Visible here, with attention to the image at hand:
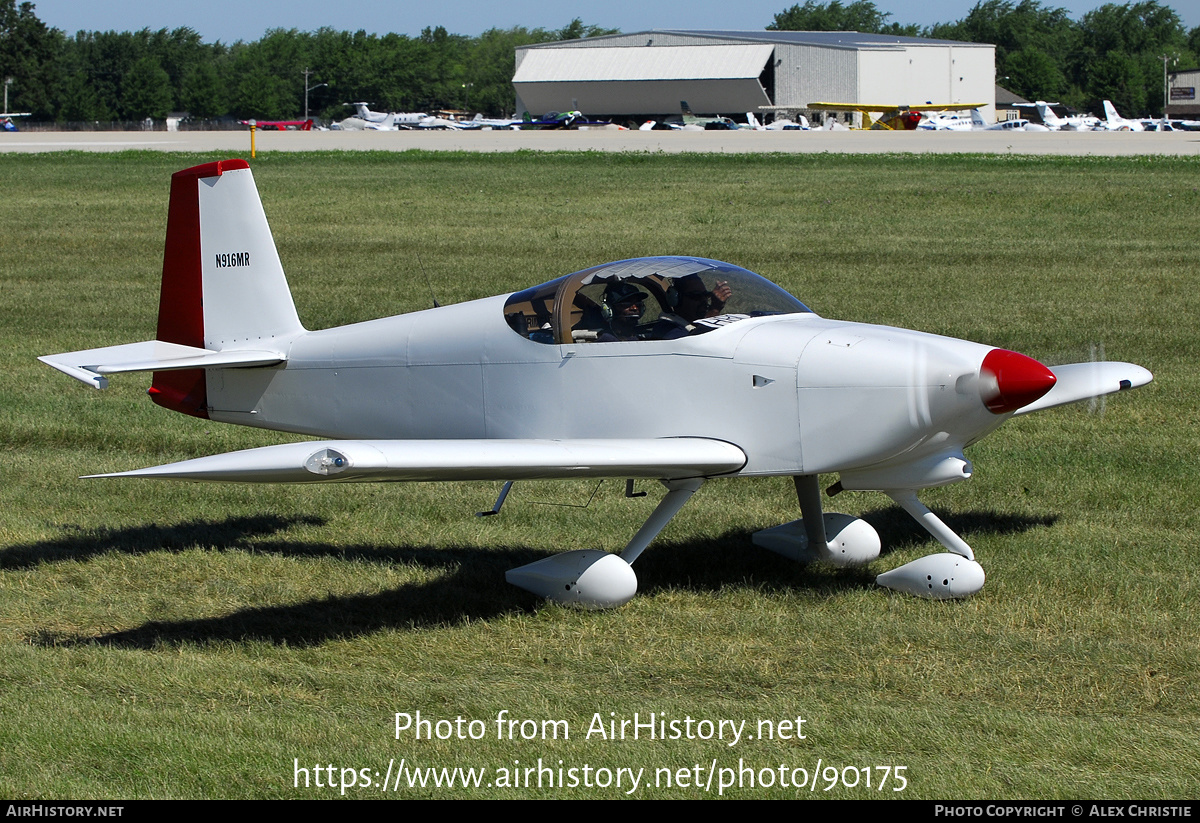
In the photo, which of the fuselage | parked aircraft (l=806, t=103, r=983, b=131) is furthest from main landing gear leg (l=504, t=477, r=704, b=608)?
parked aircraft (l=806, t=103, r=983, b=131)

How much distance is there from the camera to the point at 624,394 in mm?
6652

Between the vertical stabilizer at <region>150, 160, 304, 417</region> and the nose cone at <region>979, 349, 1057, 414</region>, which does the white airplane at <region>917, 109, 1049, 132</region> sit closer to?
the vertical stabilizer at <region>150, 160, 304, 417</region>

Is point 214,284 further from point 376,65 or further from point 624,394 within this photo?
point 376,65

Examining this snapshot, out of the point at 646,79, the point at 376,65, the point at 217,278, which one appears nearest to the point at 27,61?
the point at 376,65

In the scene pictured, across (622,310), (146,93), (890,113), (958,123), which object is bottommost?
(622,310)

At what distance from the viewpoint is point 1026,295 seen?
1628 cm

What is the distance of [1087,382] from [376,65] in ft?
516

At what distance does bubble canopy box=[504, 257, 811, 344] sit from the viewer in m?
6.66

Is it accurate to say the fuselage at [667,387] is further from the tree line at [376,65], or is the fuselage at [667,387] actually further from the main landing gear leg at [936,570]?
the tree line at [376,65]

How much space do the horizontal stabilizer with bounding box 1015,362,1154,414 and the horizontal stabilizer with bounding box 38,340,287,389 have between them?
4721 millimetres

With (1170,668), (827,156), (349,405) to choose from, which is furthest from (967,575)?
(827,156)

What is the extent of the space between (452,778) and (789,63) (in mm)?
104064

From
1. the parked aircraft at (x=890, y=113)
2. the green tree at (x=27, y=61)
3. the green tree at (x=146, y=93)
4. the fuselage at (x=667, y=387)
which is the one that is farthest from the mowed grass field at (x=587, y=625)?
the green tree at (x=146, y=93)

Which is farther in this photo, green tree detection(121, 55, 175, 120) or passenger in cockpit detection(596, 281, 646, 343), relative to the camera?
green tree detection(121, 55, 175, 120)
